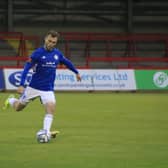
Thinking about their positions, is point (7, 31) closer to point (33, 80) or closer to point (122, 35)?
point (122, 35)

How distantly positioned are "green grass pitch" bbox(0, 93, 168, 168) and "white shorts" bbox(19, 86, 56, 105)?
0.77 metres

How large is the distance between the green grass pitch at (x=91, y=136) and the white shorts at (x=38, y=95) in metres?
0.77

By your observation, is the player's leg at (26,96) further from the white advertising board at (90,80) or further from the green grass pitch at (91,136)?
the white advertising board at (90,80)

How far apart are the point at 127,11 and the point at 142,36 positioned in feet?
11.7

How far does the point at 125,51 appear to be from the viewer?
37.9m

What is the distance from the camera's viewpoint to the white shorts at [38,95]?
1247cm

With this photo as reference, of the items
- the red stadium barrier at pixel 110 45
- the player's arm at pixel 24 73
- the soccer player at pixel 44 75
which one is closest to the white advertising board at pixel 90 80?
the red stadium barrier at pixel 110 45

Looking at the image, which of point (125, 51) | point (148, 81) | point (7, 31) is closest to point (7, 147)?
point (148, 81)

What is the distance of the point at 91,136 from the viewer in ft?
43.7

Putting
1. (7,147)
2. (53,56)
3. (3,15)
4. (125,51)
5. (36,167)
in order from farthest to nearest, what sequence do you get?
(3,15)
(125,51)
(53,56)
(7,147)
(36,167)

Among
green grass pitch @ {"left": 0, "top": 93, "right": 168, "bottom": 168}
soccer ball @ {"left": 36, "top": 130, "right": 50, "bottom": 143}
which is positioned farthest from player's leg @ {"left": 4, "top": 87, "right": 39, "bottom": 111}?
soccer ball @ {"left": 36, "top": 130, "right": 50, "bottom": 143}

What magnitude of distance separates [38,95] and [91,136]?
4.88ft

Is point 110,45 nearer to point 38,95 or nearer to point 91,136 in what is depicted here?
point 91,136

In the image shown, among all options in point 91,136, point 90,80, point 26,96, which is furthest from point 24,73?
point 90,80
